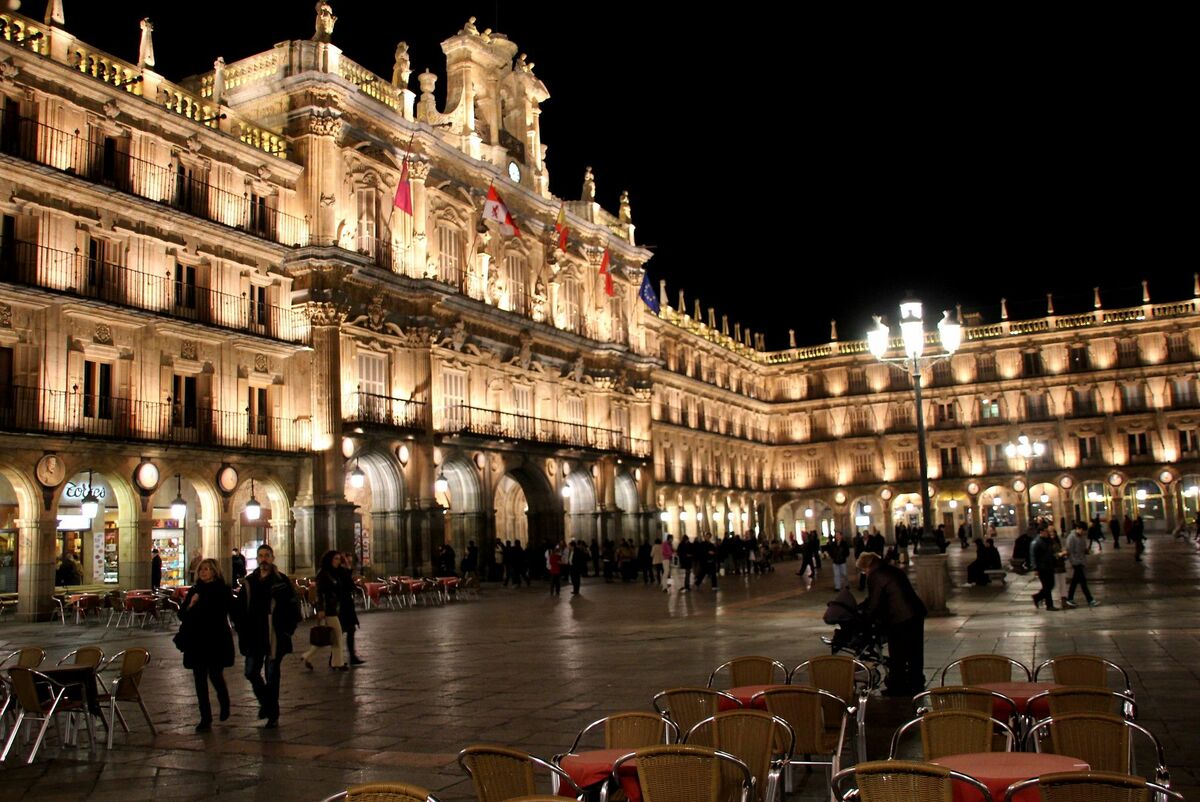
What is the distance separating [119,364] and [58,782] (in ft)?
64.1

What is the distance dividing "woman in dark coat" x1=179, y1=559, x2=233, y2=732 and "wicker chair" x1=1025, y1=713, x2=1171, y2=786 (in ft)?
25.1

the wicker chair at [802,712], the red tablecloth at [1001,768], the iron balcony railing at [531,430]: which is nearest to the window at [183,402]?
the iron balcony railing at [531,430]

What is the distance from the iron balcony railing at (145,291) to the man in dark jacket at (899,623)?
20431 millimetres

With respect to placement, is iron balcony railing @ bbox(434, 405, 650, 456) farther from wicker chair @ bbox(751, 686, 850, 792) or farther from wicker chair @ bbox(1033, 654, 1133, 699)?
wicker chair @ bbox(751, 686, 850, 792)

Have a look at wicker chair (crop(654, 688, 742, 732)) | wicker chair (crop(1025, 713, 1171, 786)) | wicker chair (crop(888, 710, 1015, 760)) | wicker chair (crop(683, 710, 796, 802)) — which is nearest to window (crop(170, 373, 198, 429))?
wicker chair (crop(654, 688, 742, 732))

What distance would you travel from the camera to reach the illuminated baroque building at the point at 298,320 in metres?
24.4

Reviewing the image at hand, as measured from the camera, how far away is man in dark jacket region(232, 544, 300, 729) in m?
10.6

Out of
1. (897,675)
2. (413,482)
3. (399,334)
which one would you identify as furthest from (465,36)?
(897,675)

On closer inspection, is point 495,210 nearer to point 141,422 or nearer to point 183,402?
point 183,402

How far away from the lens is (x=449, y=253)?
37594mm

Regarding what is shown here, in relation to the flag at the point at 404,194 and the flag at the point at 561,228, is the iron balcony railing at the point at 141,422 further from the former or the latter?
the flag at the point at 561,228

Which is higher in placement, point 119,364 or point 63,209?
point 63,209

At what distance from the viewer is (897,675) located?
10836mm

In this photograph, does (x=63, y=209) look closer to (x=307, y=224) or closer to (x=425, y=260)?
(x=307, y=224)
